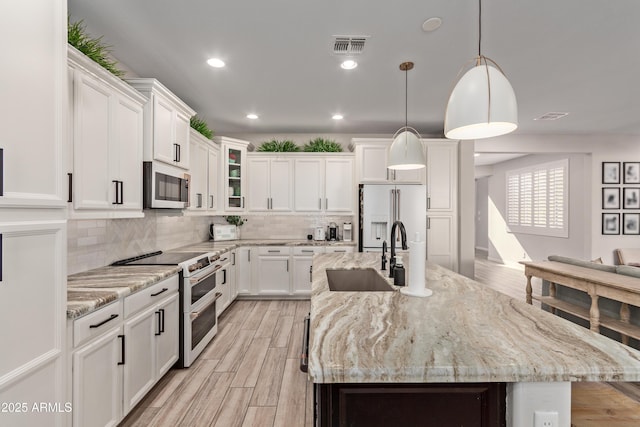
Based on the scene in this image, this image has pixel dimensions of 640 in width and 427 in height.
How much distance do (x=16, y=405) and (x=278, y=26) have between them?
2617 mm

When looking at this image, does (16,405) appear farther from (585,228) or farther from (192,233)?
(585,228)

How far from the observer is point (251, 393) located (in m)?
2.36

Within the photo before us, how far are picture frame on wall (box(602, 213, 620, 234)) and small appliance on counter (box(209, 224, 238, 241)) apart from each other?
680 centimetres

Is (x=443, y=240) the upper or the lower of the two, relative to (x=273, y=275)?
upper

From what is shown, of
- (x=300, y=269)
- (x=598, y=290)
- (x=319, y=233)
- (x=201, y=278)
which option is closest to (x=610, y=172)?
(x=598, y=290)

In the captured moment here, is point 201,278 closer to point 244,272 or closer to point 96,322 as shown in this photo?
point 96,322

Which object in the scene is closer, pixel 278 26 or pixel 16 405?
pixel 16 405

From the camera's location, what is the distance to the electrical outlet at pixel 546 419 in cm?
90

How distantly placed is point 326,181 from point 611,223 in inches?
217

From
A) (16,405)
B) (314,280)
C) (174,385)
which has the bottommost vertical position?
(174,385)

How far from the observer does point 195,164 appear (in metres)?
3.85

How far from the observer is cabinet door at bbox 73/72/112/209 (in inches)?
74.2

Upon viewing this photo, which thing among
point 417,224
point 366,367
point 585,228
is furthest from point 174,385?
point 585,228

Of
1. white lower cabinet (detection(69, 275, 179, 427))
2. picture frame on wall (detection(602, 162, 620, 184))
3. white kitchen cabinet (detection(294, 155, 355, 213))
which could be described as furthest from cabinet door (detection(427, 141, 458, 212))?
white lower cabinet (detection(69, 275, 179, 427))
